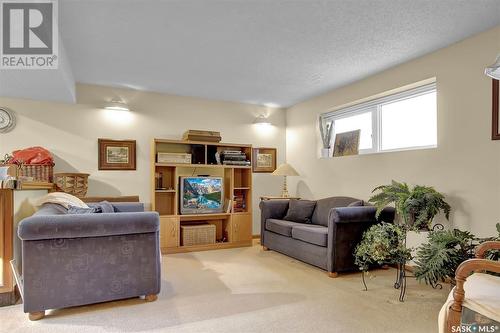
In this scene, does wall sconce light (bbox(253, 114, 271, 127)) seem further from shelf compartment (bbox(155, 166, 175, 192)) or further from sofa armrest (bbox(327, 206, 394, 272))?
sofa armrest (bbox(327, 206, 394, 272))

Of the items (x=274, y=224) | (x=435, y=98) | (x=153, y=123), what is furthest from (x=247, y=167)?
(x=435, y=98)

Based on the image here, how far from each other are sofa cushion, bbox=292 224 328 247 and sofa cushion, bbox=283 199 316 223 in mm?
556

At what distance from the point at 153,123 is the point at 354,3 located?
11.4ft

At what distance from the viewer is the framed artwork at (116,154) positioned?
14.8 feet

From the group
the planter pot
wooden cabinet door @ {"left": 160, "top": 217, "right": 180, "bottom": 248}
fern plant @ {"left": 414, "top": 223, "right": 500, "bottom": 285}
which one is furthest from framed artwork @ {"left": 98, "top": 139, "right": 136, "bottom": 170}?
fern plant @ {"left": 414, "top": 223, "right": 500, "bottom": 285}

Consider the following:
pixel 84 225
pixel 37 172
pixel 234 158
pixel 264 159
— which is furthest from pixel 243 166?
pixel 84 225

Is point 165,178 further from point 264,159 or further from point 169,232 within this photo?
point 264,159

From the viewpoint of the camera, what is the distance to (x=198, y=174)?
16.7 ft

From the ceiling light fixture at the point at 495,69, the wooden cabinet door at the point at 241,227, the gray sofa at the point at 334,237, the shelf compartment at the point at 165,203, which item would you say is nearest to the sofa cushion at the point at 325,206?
the gray sofa at the point at 334,237

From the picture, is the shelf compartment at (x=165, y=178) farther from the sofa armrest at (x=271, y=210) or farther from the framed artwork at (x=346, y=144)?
the framed artwork at (x=346, y=144)

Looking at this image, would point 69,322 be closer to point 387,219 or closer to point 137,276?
point 137,276

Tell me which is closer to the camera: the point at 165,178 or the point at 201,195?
the point at 201,195

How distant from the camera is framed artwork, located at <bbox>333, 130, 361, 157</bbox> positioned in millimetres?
4495

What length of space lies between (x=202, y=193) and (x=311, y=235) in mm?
1930
